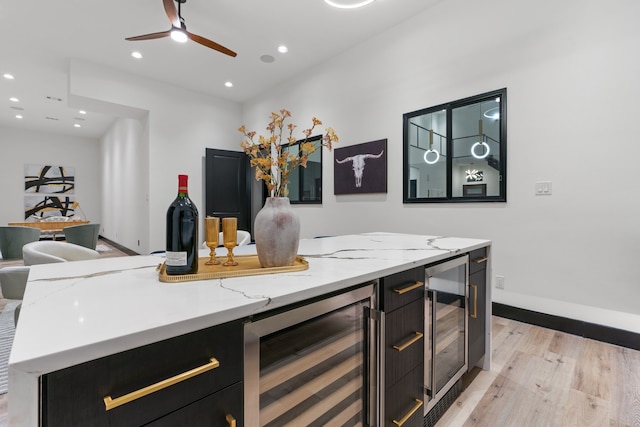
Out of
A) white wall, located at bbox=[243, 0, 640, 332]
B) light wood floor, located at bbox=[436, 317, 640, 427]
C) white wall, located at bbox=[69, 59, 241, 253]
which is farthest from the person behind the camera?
white wall, located at bbox=[69, 59, 241, 253]

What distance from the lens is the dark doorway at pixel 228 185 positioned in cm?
571

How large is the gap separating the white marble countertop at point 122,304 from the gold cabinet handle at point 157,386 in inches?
3.3

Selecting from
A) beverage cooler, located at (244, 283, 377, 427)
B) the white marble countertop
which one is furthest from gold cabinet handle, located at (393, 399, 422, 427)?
the white marble countertop

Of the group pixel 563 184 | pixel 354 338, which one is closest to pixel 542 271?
pixel 563 184

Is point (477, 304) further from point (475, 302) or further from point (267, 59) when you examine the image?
point (267, 59)

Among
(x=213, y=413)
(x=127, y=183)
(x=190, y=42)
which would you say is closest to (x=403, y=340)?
(x=213, y=413)

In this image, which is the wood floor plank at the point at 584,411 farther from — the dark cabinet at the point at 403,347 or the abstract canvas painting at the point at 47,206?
the abstract canvas painting at the point at 47,206

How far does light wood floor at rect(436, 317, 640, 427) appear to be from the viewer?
1.55 m

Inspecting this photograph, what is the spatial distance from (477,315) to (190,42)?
15.0ft

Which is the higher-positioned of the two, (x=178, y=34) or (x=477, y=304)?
(x=178, y=34)

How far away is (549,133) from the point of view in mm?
2648

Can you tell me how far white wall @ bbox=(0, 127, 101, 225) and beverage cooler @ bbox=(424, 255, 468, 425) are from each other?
1114 cm

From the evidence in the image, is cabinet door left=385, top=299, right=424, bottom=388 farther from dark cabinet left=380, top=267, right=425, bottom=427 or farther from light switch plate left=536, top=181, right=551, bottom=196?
light switch plate left=536, top=181, right=551, bottom=196

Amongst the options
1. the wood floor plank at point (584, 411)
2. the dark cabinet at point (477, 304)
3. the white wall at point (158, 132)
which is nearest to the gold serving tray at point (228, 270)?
the dark cabinet at point (477, 304)
